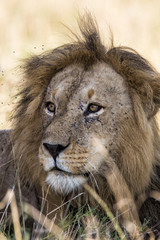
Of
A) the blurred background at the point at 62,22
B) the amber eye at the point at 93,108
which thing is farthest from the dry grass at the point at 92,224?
the blurred background at the point at 62,22

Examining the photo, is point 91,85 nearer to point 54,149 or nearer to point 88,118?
point 88,118

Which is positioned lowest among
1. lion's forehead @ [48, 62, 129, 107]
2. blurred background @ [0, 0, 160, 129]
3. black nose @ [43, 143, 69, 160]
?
blurred background @ [0, 0, 160, 129]

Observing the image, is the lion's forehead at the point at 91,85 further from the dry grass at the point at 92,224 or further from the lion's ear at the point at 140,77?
the dry grass at the point at 92,224

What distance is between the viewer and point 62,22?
35.6 ft

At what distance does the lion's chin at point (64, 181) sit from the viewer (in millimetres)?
4152

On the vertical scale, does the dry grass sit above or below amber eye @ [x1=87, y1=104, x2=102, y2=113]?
below

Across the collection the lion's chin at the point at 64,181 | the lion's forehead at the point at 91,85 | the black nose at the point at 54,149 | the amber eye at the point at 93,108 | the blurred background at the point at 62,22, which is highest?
the lion's forehead at the point at 91,85

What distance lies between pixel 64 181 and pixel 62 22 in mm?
7090

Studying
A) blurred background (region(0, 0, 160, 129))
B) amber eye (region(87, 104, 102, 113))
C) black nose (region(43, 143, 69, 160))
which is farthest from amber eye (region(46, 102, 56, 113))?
blurred background (region(0, 0, 160, 129))

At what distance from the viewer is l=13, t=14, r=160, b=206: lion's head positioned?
13.7ft

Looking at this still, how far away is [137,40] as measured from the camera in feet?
33.1

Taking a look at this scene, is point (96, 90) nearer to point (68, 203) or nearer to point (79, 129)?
point (79, 129)

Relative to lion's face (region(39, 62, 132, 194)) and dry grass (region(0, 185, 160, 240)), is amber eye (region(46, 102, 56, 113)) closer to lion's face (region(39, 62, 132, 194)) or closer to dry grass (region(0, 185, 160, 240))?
lion's face (region(39, 62, 132, 194))

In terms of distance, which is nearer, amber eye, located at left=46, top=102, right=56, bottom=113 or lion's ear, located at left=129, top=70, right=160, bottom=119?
lion's ear, located at left=129, top=70, right=160, bottom=119
